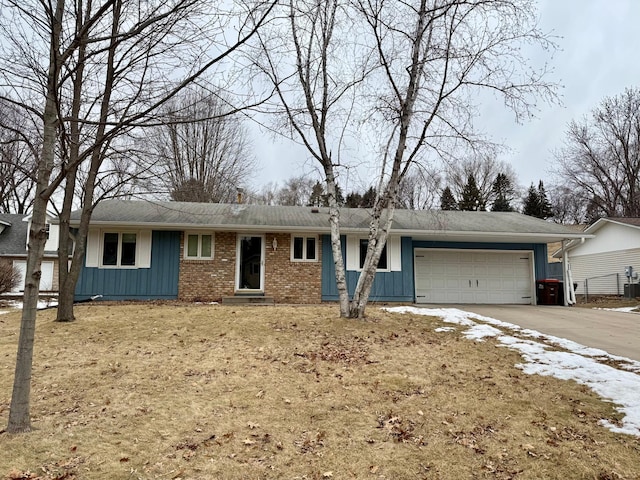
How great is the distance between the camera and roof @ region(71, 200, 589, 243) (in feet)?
39.7

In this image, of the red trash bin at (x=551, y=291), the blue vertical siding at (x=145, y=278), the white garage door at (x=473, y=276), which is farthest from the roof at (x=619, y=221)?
the blue vertical siding at (x=145, y=278)

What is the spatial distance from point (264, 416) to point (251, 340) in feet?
9.12

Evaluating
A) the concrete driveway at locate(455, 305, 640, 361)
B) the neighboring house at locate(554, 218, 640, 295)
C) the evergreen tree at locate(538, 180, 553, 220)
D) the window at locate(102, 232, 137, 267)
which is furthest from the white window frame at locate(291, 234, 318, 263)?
the evergreen tree at locate(538, 180, 553, 220)

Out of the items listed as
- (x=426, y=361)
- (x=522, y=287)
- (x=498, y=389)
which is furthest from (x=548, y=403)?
(x=522, y=287)

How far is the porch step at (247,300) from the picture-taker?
39.1 feet

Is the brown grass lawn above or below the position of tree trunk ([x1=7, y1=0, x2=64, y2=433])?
below

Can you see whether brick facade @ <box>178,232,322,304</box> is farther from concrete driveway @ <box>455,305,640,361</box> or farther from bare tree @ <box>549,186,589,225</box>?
bare tree @ <box>549,186,589,225</box>

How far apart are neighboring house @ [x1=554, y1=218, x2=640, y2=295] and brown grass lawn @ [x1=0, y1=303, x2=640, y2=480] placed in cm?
1476

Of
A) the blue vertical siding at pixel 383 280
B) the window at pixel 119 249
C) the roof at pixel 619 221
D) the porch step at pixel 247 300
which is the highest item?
the roof at pixel 619 221

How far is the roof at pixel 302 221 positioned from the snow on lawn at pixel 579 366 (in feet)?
17.2

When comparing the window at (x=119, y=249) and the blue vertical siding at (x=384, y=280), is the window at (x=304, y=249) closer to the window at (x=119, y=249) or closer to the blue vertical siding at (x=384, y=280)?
the blue vertical siding at (x=384, y=280)

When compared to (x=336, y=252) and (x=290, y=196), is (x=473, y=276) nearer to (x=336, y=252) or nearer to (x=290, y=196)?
(x=336, y=252)

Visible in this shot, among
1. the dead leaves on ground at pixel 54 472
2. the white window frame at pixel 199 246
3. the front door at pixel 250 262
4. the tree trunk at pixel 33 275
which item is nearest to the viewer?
the dead leaves on ground at pixel 54 472

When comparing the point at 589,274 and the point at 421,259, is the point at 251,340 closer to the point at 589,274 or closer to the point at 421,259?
the point at 421,259
